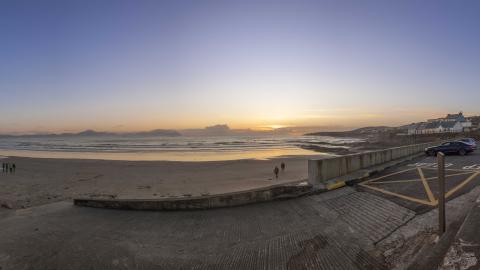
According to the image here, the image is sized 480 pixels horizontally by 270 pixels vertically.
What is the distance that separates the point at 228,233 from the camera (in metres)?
7.25

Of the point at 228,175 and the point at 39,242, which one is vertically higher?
the point at 39,242

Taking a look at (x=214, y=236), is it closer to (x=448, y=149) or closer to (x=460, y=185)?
(x=460, y=185)

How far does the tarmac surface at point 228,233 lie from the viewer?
19.3 ft

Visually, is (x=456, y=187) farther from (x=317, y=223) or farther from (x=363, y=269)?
(x=363, y=269)

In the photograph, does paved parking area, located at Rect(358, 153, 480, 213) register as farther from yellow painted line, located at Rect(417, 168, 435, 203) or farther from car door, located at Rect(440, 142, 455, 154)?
car door, located at Rect(440, 142, 455, 154)

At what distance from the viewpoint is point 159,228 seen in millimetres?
7902

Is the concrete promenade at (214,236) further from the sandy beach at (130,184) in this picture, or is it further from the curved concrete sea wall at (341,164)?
the sandy beach at (130,184)

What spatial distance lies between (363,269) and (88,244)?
6147 mm

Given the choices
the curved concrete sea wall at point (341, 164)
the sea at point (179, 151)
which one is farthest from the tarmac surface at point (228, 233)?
the sea at point (179, 151)

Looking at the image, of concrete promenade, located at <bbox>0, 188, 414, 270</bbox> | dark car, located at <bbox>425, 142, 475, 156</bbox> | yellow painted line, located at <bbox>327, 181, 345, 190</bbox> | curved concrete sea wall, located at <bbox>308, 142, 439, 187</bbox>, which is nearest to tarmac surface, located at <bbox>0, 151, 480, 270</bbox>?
concrete promenade, located at <bbox>0, 188, 414, 270</bbox>

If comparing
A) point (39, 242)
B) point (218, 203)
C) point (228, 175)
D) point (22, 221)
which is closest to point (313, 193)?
point (218, 203)

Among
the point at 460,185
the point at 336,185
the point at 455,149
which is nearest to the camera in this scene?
the point at 460,185

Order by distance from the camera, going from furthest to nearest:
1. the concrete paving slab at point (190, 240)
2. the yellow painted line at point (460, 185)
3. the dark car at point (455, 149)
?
the dark car at point (455, 149), the yellow painted line at point (460, 185), the concrete paving slab at point (190, 240)

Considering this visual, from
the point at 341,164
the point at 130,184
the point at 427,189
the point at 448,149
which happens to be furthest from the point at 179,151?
the point at 427,189
